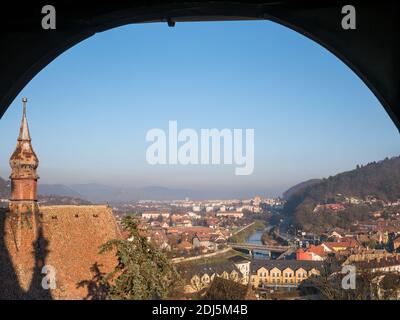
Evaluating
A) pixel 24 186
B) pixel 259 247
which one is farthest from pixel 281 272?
pixel 24 186

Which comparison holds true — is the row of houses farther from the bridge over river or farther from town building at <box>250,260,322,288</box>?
the bridge over river

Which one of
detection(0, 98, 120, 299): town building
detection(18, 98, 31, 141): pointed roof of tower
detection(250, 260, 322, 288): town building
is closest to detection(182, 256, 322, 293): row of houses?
detection(250, 260, 322, 288): town building

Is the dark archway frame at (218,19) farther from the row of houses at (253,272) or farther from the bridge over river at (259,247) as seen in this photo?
the bridge over river at (259,247)

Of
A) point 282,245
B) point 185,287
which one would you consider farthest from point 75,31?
point 282,245

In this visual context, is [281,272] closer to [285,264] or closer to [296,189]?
[285,264]
